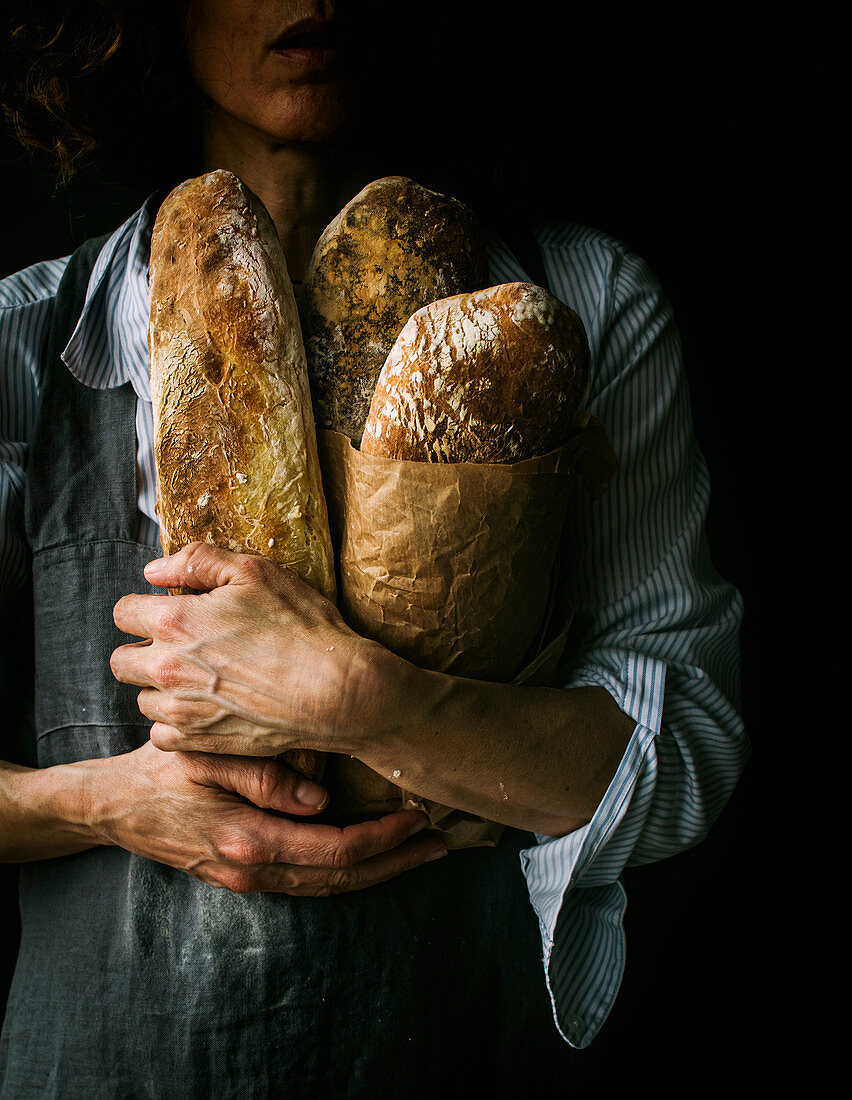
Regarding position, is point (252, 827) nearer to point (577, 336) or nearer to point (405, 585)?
point (405, 585)

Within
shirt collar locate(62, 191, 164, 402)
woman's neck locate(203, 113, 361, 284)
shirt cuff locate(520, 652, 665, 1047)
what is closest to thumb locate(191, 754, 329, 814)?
shirt cuff locate(520, 652, 665, 1047)

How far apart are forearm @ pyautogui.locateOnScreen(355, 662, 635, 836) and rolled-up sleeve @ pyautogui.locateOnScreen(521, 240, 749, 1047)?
35 millimetres

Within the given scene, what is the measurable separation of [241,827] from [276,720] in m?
0.15

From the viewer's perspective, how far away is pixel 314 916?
0.77 meters

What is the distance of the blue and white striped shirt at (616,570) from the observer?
824 mm

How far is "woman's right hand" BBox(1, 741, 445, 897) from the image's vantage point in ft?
2.31

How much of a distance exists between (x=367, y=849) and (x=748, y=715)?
36.0 inches

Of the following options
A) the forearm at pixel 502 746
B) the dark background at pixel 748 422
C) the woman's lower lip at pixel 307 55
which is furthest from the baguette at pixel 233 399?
the dark background at pixel 748 422

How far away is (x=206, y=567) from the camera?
0.63 meters

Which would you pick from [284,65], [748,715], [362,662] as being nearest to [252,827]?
[362,662]

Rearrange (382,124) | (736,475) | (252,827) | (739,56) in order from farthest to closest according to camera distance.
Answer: (736,475), (739,56), (382,124), (252,827)

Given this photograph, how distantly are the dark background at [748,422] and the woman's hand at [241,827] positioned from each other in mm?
715

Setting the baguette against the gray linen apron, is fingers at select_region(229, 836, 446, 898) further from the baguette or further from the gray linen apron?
the baguette

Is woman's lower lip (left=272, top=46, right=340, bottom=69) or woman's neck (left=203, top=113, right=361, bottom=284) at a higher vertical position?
woman's lower lip (left=272, top=46, right=340, bottom=69)
